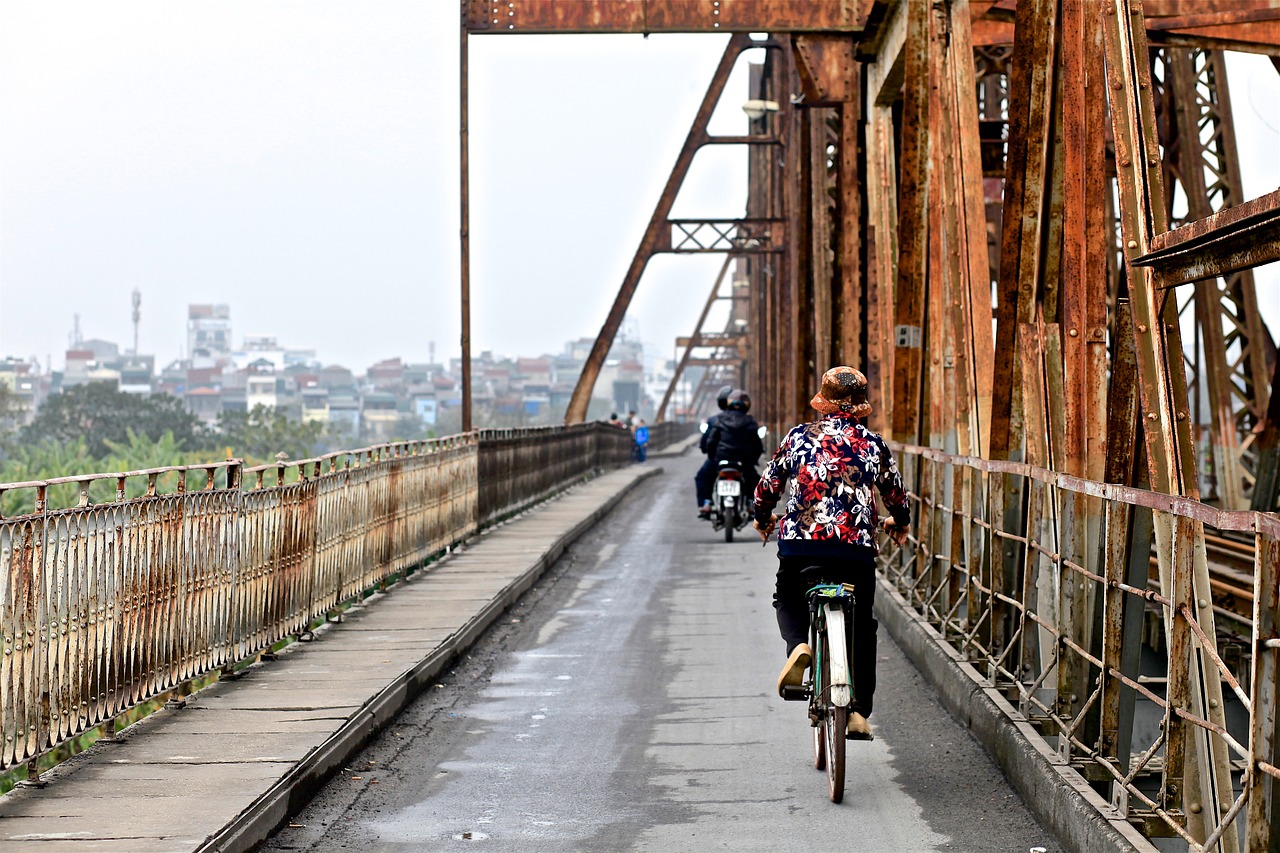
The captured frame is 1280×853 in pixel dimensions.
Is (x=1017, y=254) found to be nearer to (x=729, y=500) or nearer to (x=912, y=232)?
(x=912, y=232)

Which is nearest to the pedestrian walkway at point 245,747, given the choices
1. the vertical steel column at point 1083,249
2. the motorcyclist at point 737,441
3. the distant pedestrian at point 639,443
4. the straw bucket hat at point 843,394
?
the straw bucket hat at point 843,394

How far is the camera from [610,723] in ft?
29.8

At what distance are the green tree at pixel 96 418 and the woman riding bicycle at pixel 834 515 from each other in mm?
111479

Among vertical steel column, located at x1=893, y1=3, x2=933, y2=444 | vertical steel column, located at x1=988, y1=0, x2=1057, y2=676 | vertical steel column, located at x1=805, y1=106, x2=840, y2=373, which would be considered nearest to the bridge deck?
vertical steel column, located at x1=988, y1=0, x2=1057, y2=676

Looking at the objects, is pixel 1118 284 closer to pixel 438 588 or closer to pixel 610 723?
pixel 438 588

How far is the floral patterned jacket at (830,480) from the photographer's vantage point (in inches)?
288

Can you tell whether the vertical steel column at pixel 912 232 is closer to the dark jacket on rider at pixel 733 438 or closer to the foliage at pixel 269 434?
the dark jacket on rider at pixel 733 438

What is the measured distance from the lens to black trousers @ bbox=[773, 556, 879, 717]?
7.32 metres

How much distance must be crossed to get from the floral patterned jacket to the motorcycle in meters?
14.1

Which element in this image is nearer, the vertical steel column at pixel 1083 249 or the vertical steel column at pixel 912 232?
the vertical steel column at pixel 1083 249

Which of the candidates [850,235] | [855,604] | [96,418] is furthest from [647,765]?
[96,418]

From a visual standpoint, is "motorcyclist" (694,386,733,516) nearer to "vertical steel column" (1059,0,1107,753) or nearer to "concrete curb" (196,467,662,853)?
"concrete curb" (196,467,662,853)

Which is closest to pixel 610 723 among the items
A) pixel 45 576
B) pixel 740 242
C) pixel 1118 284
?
pixel 45 576

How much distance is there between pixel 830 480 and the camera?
7.36 m
